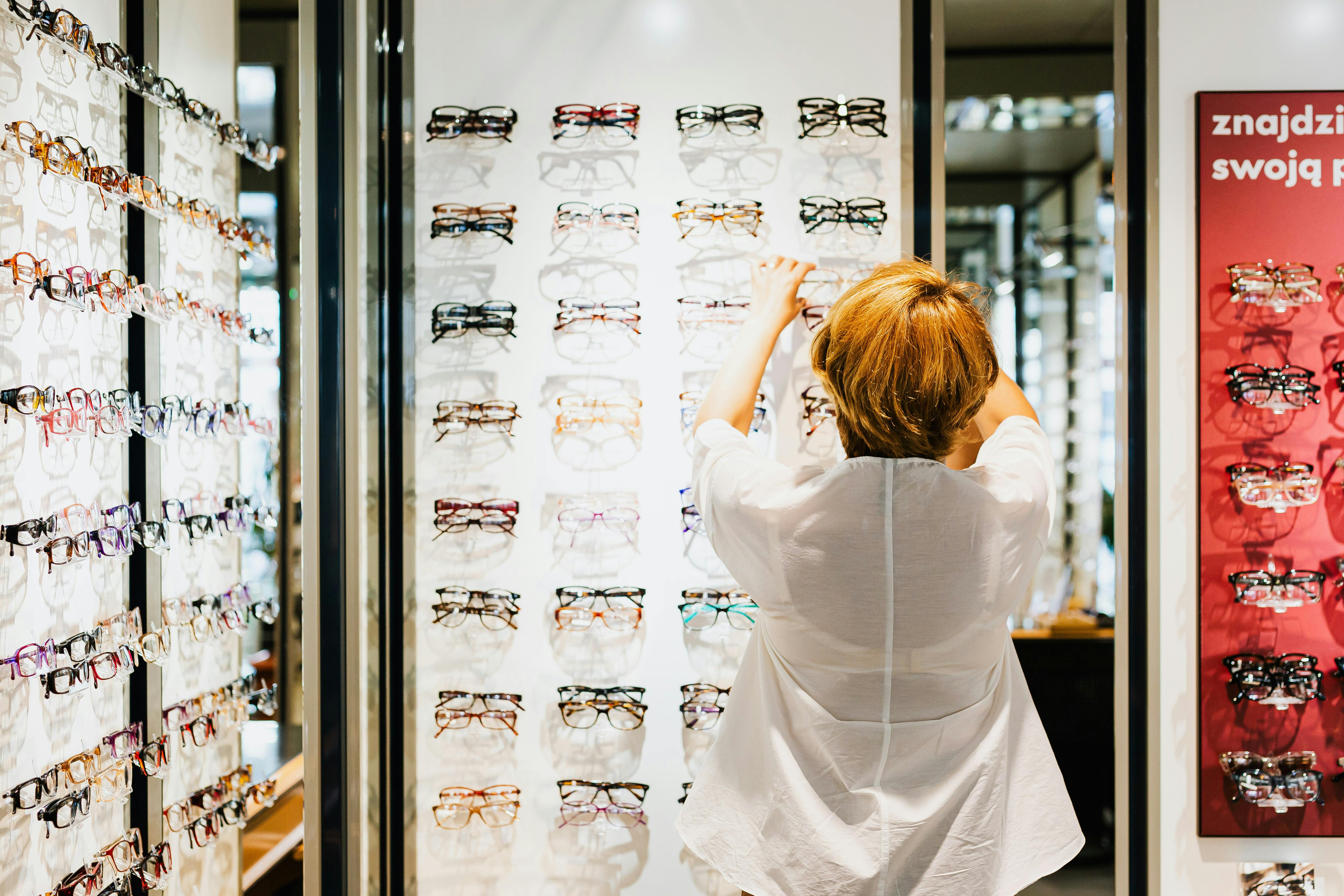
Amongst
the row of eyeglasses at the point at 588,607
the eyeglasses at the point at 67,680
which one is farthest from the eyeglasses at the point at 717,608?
the eyeglasses at the point at 67,680

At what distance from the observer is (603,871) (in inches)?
82.4

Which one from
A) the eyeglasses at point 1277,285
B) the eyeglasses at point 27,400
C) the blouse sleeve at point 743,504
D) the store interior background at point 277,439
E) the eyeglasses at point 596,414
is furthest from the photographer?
the eyeglasses at point 596,414

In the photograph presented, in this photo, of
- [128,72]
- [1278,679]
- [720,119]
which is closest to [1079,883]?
[1278,679]

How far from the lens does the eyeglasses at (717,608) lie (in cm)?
204

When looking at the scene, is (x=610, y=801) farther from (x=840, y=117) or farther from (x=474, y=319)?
(x=840, y=117)

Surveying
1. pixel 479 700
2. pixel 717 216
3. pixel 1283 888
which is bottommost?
pixel 1283 888

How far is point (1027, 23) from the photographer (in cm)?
205

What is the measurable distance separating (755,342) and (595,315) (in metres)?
0.50

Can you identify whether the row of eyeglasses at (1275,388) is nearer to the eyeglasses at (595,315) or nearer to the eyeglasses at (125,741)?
the eyeglasses at (595,315)

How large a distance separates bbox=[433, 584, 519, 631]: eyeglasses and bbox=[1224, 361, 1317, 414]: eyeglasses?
1.89m

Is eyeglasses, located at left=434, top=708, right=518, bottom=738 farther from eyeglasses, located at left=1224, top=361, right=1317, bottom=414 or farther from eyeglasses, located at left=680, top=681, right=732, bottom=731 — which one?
eyeglasses, located at left=1224, top=361, right=1317, bottom=414

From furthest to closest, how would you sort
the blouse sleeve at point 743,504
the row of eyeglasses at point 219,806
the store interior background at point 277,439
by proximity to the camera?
the store interior background at point 277,439
the row of eyeglasses at point 219,806
the blouse sleeve at point 743,504

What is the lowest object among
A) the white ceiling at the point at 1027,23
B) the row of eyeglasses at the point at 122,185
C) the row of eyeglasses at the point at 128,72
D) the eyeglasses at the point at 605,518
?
the eyeglasses at the point at 605,518

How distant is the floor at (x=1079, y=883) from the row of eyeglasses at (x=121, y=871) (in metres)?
1.95
